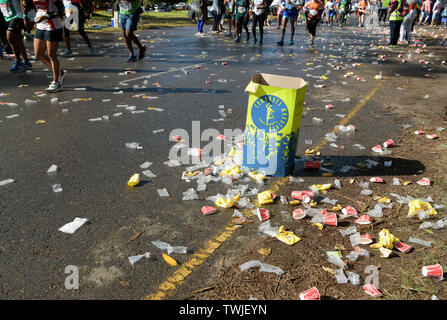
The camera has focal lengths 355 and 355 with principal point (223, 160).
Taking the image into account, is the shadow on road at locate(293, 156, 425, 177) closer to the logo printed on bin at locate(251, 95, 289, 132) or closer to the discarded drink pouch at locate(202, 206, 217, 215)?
the logo printed on bin at locate(251, 95, 289, 132)

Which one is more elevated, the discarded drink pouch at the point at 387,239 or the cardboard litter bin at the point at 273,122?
the cardboard litter bin at the point at 273,122

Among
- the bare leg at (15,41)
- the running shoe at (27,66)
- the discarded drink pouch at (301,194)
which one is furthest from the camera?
the running shoe at (27,66)

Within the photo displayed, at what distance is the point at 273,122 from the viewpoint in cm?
367

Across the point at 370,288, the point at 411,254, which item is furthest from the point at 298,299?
the point at 411,254

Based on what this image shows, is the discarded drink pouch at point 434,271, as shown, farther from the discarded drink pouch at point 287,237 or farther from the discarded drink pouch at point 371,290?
the discarded drink pouch at point 287,237

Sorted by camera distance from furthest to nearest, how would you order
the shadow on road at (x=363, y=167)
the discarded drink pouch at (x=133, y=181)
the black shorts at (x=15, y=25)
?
the black shorts at (x=15, y=25) → the shadow on road at (x=363, y=167) → the discarded drink pouch at (x=133, y=181)

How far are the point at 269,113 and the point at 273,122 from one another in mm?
103

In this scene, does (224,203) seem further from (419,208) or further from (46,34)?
(46,34)

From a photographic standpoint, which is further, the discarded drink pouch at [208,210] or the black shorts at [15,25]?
the black shorts at [15,25]

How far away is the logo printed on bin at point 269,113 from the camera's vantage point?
141 inches

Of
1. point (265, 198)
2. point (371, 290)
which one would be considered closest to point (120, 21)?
point (265, 198)

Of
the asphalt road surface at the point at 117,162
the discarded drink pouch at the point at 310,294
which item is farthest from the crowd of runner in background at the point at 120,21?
the discarded drink pouch at the point at 310,294

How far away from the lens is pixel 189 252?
276 cm

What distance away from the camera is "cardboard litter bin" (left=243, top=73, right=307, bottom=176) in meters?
3.54
